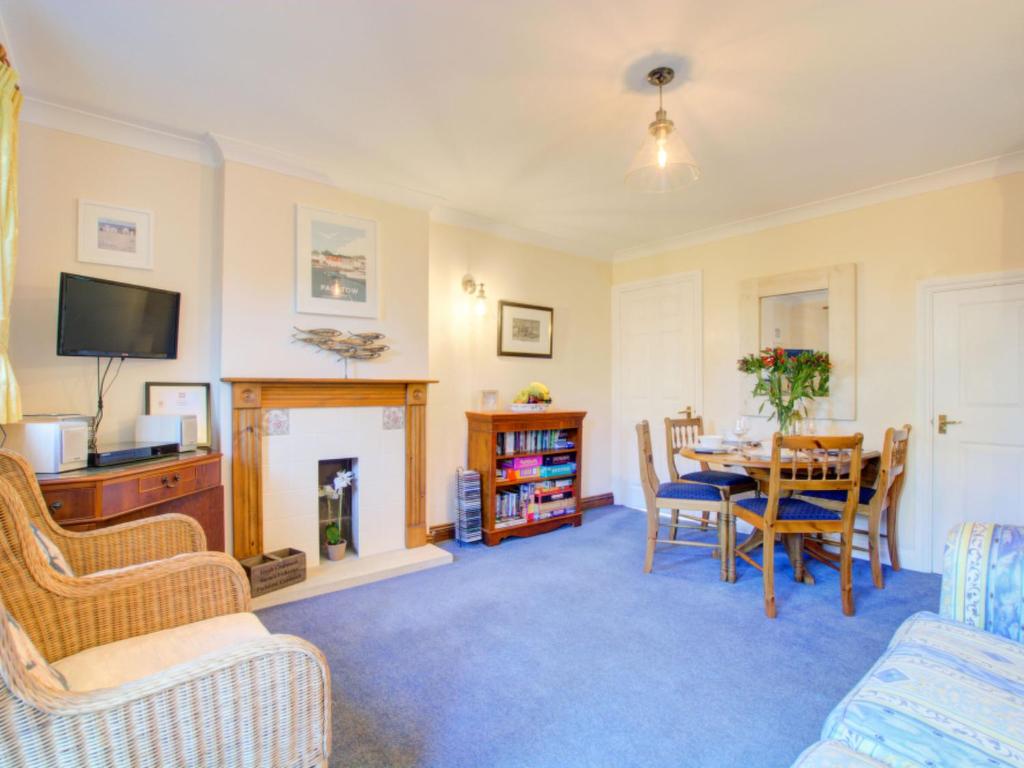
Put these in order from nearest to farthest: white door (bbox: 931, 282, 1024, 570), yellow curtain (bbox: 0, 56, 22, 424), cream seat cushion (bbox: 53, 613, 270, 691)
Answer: cream seat cushion (bbox: 53, 613, 270, 691) < yellow curtain (bbox: 0, 56, 22, 424) < white door (bbox: 931, 282, 1024, 570)

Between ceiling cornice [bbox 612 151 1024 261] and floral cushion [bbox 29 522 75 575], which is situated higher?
ceiling cornice [bbox 612 151 1024 261]

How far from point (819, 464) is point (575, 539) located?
1931mm

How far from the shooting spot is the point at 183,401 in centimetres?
287

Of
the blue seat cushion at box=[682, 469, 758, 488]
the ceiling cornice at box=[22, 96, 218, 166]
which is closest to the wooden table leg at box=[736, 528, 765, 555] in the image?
the blue seat cushion at box=[682, 469, 758, 488]

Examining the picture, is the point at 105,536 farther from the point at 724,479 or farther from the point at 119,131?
the point at 724,479

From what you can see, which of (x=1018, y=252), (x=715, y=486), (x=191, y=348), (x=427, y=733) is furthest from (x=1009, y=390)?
(x=191, y=348)

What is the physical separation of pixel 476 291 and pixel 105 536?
9.86 feet

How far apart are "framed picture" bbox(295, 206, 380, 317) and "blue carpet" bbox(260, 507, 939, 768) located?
1.84 metres

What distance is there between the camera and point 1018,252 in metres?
3.02

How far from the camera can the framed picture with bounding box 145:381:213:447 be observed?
2768mm

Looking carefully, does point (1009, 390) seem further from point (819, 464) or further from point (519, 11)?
point (519, 11)

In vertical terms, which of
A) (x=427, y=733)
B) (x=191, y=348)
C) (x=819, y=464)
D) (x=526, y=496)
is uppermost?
(x=191, y=348)

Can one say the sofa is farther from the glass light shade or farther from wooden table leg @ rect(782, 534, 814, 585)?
the glass light shade

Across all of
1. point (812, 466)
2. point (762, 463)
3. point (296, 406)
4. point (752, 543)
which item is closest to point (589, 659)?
point (762, 463)
